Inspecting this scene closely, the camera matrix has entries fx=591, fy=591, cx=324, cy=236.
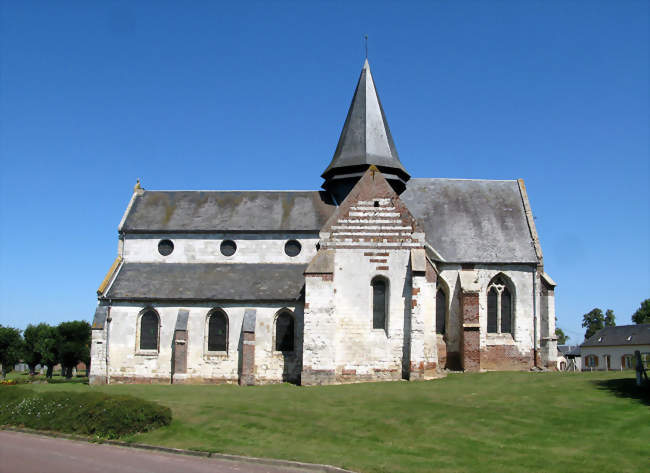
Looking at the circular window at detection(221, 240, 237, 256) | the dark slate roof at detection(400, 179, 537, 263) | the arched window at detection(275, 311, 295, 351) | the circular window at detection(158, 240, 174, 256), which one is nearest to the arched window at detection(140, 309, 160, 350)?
the circular window at detection(158, 240, 174, 256)

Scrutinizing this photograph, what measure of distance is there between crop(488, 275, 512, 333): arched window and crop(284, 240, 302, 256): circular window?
437 inches

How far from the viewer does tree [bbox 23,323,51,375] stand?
6404cm

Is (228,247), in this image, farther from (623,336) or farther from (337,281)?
(623,336)

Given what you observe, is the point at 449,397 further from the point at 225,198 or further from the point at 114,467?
the point at 225,198

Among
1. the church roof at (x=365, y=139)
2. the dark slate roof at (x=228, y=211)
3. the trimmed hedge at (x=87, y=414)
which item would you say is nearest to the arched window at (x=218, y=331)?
the dark slate roof at (x=228, y=211)

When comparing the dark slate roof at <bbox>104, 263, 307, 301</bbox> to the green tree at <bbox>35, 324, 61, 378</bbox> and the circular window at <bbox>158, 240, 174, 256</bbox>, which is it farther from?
the green tree at <bbox>35, 324, 61, 378</bbox>

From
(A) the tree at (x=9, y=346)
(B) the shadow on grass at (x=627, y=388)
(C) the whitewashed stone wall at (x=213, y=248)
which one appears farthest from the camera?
(A) the tree at (x=9, y=346)

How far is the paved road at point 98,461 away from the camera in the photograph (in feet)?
43.2

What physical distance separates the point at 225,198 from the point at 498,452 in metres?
26.3

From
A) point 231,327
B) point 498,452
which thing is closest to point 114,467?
point 498,452

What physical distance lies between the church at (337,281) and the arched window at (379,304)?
0.23 ft

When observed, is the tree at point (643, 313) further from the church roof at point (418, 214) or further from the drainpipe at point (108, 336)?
the drainpipe at point (108, 336)

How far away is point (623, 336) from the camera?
70.8 m

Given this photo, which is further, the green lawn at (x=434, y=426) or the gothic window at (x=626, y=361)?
the gothic window at (x=626, y=361)
